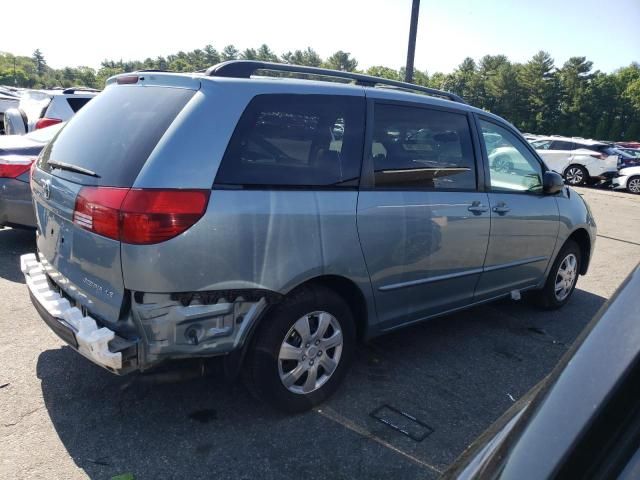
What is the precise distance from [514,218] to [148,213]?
2996 millimetres

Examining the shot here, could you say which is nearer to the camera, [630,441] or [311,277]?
[630,441]

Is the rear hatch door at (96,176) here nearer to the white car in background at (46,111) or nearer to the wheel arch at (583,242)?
the wheel arch at (583,242)

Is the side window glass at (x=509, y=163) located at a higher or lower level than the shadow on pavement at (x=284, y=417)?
higher

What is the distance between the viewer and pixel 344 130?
10.2ft

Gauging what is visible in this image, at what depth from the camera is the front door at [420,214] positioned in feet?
10.6

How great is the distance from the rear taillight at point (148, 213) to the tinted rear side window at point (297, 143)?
0.21 metres

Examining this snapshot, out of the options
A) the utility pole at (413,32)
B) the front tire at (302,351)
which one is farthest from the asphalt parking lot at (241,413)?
the utility pole at (413,32)

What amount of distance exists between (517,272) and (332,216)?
7.46ft

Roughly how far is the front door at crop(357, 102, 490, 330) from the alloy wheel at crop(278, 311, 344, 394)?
411 mm

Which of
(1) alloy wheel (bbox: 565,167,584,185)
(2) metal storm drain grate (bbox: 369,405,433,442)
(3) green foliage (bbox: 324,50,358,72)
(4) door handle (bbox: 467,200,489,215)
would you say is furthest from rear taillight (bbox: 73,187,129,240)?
(3) green foliage (bbox: 324,50,358,72)

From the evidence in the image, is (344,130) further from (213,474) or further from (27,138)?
(27,138)

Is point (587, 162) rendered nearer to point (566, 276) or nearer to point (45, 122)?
point (566, 276)

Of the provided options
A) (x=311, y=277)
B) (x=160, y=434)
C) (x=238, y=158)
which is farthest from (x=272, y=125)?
(x=160, y=434)

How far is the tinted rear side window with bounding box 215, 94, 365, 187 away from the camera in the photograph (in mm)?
2672
